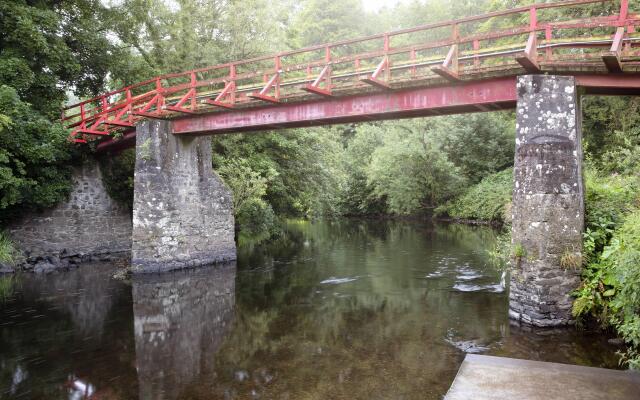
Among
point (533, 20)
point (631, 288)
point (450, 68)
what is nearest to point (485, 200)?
point (450, 68)

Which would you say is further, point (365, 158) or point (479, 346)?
point (365, 158)

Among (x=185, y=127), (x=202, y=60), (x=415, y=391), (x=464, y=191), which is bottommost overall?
(x=415, y=391)

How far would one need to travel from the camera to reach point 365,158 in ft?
140

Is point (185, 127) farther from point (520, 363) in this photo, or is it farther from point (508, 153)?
point (508, 153)

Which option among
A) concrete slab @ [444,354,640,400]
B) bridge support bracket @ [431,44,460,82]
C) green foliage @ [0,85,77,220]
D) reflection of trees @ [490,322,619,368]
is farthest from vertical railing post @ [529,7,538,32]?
green foliage @ [0,85,77,220]

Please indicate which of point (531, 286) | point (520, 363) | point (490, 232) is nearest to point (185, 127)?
point (531, 286)

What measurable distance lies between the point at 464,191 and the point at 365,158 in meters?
11.8

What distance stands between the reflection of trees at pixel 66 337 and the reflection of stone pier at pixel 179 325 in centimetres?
29

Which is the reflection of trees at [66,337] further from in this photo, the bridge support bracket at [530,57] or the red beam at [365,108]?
the bridge support bracket at [530,57]

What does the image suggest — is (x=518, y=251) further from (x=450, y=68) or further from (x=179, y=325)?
(x=179, y=325)

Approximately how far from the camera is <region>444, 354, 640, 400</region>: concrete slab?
15.4ft

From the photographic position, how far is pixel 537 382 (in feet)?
16.6

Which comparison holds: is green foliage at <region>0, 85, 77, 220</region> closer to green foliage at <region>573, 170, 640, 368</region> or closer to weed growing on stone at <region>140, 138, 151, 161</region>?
weed growing on stone at <region>140, 138, 151, 161</region>

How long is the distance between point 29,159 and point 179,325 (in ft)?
32.3
